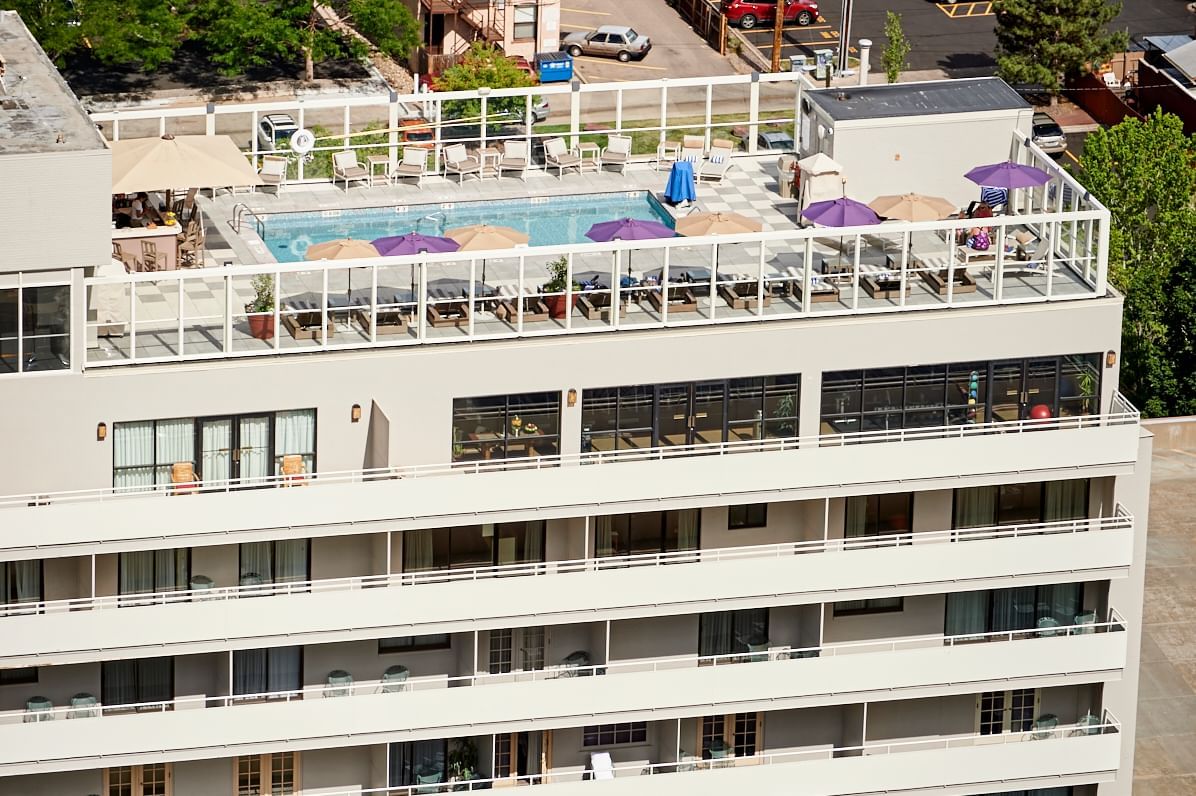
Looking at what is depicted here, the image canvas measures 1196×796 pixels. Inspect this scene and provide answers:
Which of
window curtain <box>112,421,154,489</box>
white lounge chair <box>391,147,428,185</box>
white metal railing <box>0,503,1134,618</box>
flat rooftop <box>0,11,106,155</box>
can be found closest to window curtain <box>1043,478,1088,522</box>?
white metal railing <box>0,503,1134,618</box>

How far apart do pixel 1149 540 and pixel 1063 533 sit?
93.8ft

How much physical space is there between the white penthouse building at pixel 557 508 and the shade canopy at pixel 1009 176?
3.87ft

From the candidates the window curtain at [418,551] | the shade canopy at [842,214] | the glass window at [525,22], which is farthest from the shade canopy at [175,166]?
the glass window at [525,22]

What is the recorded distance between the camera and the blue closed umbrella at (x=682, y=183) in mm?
66062

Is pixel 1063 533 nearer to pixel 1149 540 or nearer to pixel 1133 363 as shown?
pixel 1149 540

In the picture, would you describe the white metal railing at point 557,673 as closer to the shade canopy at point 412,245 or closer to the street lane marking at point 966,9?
the shade canopy at point 412,245

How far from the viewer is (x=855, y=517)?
6188 centimetres

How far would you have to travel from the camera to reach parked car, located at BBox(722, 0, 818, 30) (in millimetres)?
135125

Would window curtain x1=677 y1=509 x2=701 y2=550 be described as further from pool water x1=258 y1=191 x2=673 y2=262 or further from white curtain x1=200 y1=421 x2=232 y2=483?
white curtain x1=200 y1=421 x2=232 y2=483

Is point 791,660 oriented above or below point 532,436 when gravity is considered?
below

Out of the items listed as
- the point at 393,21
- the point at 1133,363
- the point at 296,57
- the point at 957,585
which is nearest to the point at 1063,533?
the point at 957,585

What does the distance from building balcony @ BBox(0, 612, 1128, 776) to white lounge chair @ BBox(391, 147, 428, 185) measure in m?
13.0

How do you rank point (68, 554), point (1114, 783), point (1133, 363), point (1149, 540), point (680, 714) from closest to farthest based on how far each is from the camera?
1. point (68, 554)
2. point (680, 714)
3. point (1114, 783)
4. point (1149, 540)
5. point (1133, 363)

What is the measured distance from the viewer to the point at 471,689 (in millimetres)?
59688
